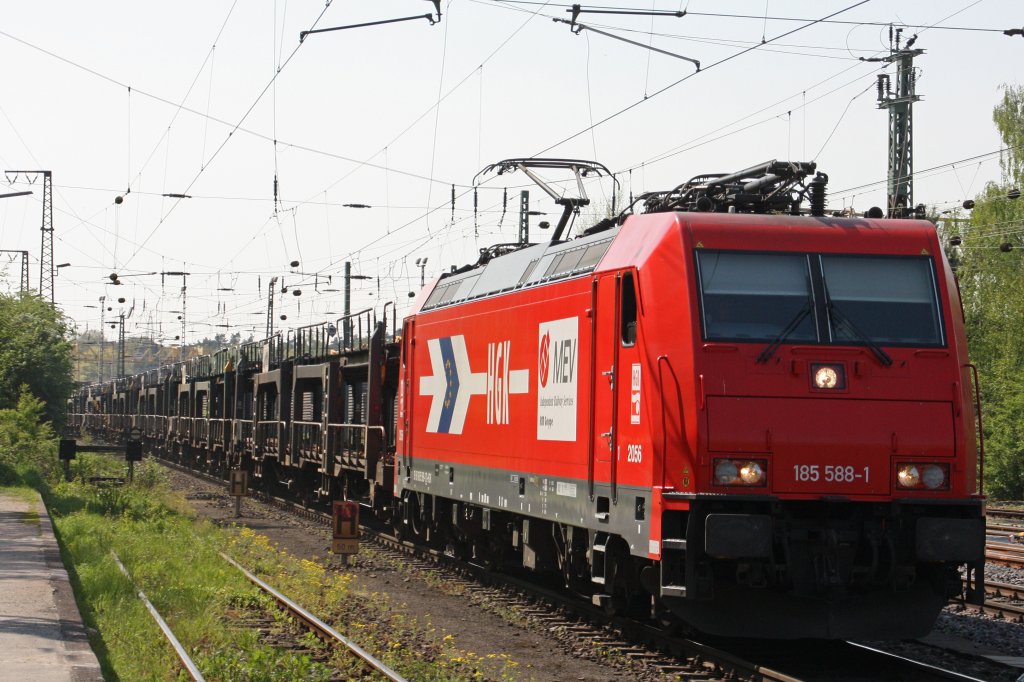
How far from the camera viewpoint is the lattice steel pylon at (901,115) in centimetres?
2461

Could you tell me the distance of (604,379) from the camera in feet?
37.6

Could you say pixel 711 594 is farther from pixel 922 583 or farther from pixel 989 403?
pixel 989 403

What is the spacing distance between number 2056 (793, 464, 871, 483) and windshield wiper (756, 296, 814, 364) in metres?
0.87

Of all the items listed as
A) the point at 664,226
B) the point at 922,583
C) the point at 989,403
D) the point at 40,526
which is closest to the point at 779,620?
the point at 922,583

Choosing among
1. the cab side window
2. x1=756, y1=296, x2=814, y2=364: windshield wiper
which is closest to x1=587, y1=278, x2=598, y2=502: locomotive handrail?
the cab side window

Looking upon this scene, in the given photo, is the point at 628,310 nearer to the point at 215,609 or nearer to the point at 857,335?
the point at 857,335

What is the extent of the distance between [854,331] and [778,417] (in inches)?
39.8

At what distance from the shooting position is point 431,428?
57.8 ft

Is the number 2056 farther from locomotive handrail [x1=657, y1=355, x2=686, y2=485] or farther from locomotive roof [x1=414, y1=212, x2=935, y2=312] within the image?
locomotive roof [x1=414, y1=212, x2=935, y2=312]

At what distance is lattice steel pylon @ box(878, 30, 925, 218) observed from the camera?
969 inches

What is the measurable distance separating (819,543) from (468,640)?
4024 mm

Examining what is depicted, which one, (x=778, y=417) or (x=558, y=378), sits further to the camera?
(x=558, y=378)

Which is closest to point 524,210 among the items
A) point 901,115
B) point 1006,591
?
point 901,115

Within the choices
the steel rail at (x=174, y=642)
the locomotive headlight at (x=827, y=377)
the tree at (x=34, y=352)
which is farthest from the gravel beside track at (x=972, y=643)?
the tree at (x=34, y=352)
